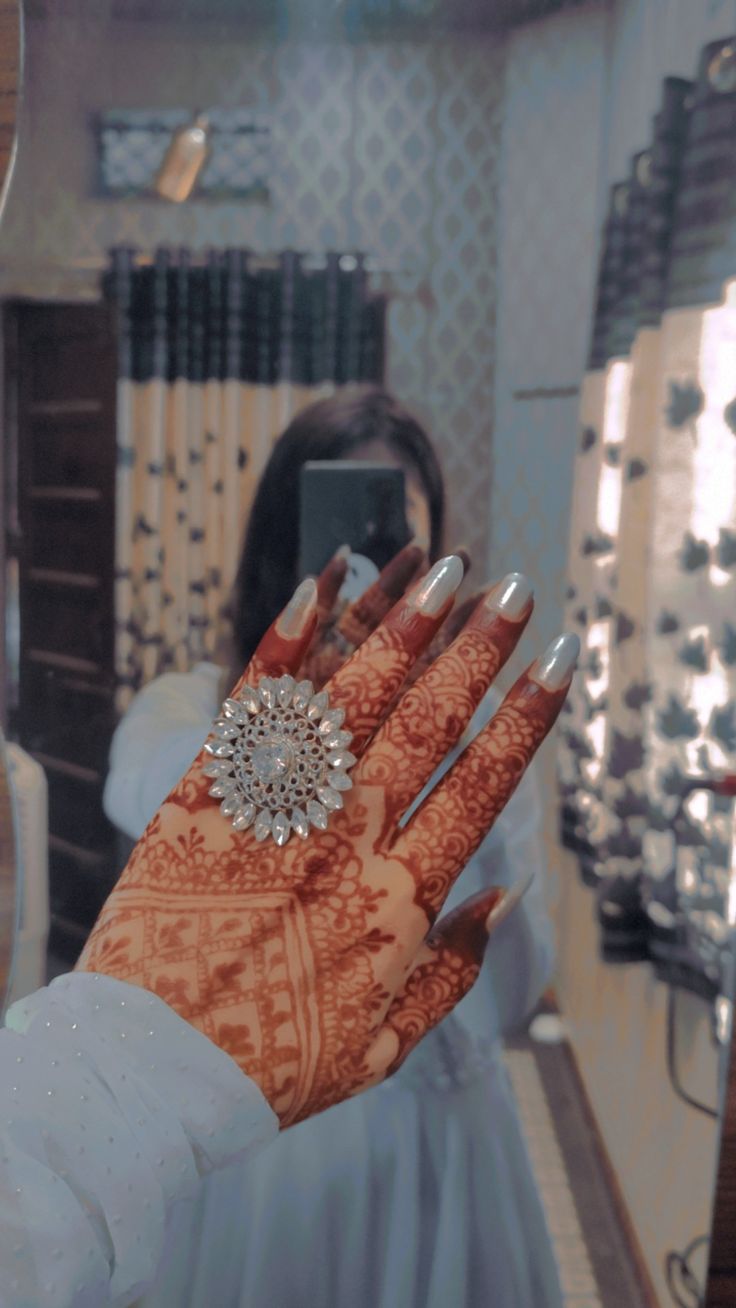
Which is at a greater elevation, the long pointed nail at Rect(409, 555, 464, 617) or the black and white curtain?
the black and white curtain

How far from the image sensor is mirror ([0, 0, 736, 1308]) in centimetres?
56

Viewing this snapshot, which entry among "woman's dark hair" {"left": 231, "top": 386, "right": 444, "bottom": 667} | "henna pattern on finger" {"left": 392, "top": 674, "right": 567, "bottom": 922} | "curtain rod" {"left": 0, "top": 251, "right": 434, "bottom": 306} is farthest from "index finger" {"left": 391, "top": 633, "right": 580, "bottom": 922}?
"curtain rod" {"left": 0, "top": 251, "right": 434, "bottom": 306}

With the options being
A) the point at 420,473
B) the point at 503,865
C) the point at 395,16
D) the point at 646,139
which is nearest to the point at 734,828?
the point at 503,865

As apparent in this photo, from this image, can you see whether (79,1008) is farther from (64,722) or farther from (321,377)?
(321,377)

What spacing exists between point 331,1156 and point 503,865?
0.64ft

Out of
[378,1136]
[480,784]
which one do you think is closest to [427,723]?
A: [480,784]

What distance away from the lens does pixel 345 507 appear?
0.58 metres

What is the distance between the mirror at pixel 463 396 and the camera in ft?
1.84

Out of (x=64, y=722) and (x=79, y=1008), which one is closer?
(x=79, y=1008)

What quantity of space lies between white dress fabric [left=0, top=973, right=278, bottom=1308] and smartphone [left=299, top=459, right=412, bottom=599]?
0.83 ft

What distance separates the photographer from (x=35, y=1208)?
0.46 m

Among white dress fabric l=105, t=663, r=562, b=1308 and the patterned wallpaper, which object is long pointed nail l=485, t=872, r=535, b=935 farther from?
the patterned wallpaper

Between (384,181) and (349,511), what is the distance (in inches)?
7.3

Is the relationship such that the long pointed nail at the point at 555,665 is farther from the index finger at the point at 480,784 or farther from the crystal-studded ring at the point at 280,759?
the crystal-studded ring at the point at 280,759
